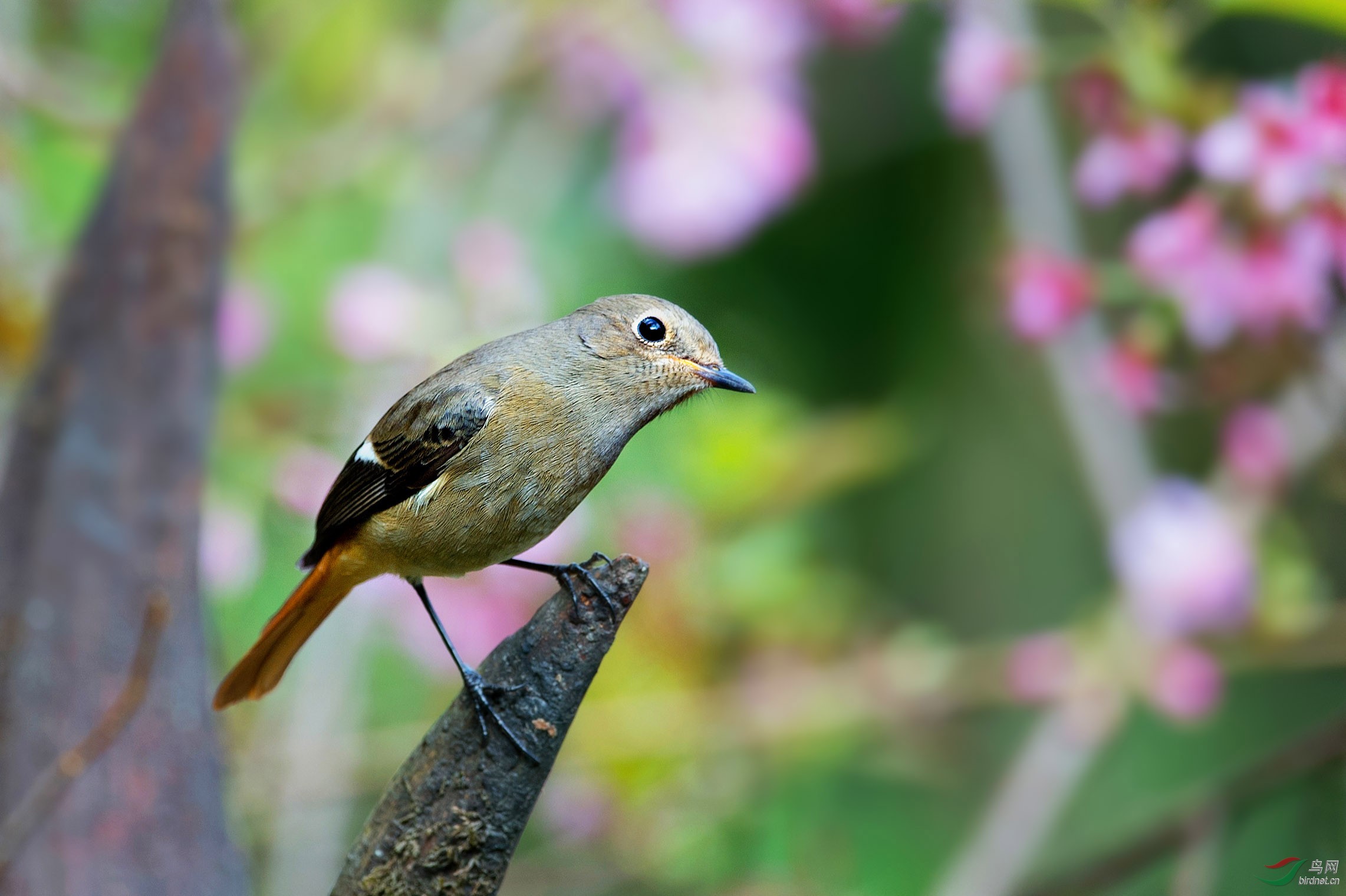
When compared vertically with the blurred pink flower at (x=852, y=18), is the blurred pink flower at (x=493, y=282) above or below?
below

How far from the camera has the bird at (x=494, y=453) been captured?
102 cm

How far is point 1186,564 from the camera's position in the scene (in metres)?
1.76

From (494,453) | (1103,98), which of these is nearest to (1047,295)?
(1103,98)

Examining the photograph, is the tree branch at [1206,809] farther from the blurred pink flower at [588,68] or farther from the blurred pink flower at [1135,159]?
the blurred pink flower at [588,68]

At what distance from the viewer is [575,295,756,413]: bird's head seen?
1.05 metres

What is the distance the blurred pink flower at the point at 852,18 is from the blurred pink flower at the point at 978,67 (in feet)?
0.49

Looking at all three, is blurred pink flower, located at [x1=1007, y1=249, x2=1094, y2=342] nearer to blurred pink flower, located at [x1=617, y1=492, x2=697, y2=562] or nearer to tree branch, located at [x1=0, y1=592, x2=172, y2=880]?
blurred pink flower, located at [x1=617, y1=492, x2=697, y2=562]

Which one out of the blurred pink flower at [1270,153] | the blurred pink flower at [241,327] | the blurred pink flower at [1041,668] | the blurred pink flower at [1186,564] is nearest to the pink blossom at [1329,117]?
the blurred pink flower at [1270,153]

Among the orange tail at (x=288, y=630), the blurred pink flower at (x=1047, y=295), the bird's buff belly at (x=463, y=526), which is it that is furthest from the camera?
the blurred pink flower at (x=1047, y=295)

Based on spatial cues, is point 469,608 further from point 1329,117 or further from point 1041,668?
point 1329,117

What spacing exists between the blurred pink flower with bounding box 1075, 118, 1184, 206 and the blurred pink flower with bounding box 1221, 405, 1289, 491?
0.36m

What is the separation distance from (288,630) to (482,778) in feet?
1.30

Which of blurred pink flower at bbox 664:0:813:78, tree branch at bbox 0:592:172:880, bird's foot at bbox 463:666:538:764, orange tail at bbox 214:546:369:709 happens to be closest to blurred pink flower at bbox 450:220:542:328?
blurred pink flower at bbox 664:0:813:78

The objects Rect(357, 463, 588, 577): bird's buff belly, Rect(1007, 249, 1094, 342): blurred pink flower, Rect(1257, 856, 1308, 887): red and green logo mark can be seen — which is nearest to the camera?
Rect(357, 463, 588, 577): bird's buff belly
